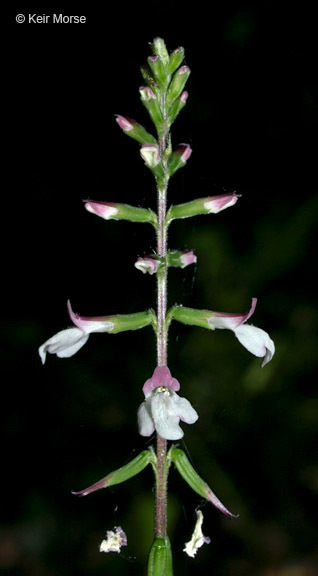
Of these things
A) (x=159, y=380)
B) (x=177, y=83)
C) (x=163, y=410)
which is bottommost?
(x=163, y=410)

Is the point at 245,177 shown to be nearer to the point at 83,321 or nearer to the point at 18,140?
the point at 18,140

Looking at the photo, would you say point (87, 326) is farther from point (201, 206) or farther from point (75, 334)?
point (201, 206)

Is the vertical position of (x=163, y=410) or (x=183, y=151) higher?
(x=183, y=151)

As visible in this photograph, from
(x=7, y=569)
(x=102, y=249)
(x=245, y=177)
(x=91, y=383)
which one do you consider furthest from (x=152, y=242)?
(x=7, y=569)

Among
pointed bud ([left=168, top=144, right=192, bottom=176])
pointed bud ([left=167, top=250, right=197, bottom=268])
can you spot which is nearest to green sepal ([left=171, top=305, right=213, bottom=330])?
pointed bud ([left=167, top=250, right=197, bottom=268])

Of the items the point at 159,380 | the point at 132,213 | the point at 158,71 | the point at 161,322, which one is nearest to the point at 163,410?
the point at 159,380

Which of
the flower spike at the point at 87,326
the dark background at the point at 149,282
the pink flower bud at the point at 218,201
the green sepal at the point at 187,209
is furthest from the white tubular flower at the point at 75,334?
the dark background at the point at 149,282

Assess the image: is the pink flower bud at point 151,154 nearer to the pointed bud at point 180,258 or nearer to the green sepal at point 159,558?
the pointed bud at point 180,258
